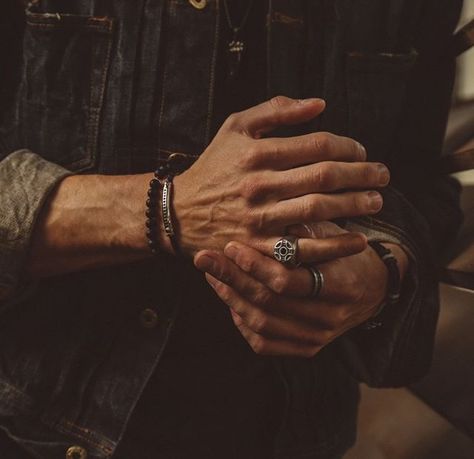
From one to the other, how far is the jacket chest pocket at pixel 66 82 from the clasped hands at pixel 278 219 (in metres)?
0.19

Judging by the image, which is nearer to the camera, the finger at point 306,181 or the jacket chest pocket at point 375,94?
the finger at point 306,181

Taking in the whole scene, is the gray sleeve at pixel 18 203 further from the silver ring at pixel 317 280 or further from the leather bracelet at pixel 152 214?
the silver ring at pixel 317 280

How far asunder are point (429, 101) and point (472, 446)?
21.1 inches

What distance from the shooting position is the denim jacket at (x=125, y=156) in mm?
794

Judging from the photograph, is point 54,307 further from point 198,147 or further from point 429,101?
point 429,101

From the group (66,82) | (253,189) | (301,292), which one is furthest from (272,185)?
(66,82)

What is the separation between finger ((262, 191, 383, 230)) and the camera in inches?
25.5

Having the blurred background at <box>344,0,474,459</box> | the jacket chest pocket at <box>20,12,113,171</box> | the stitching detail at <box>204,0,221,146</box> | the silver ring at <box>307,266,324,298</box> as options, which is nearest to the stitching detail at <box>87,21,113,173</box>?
the jacket chest pocket at <box>20,12,113,171</box>

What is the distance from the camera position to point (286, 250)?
644 millimetres

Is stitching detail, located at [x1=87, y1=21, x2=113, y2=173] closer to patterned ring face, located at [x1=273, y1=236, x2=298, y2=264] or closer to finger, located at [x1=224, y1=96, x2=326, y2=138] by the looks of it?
finger, located at [x1=224, y1=96, x2=326, y2=138]

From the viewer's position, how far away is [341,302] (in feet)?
2.30

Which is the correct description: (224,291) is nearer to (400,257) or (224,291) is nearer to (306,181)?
(306,181)

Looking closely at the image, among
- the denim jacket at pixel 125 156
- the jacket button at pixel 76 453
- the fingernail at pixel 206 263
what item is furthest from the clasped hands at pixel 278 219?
the jacket button at pixel 76 453

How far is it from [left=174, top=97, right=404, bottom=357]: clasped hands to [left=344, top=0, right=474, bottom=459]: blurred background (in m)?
0.22
